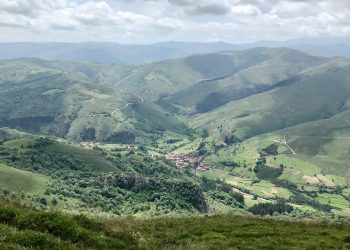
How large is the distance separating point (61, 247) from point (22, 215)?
232 inches

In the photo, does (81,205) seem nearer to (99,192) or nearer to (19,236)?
(99,192)

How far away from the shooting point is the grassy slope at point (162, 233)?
76.7ft

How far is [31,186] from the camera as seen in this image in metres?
183

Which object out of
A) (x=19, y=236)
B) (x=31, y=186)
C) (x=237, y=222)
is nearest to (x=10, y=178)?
(x=31, y=186)

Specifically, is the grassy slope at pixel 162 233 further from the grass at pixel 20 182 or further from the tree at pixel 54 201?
the grass at pixel 20 182

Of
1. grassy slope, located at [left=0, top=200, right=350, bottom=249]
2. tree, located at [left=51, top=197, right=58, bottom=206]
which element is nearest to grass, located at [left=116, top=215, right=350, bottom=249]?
grassy slope, located at [left=0, top=200, right=350, bottom=249]

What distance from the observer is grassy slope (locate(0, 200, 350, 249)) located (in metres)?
23.4

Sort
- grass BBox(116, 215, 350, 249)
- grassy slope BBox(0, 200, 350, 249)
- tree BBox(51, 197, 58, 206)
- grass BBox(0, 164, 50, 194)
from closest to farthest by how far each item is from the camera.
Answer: grassy slope BBox(0, 200, 350, 249), grass BBox(116, 215, 350, 249), tree BBox(51, 197, 58, 206), grass BBox(0, 164, 50, 194)

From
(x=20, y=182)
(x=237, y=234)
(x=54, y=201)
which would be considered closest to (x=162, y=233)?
(x=237, y=234)

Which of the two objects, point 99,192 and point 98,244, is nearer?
point 98,244

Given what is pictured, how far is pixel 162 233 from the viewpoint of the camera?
3456 centimetres

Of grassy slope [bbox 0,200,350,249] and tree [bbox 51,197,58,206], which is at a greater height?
grassy slope [bbox 0,200,350,249]

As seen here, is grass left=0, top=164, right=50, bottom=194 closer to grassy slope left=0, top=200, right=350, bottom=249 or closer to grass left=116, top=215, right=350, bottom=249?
grass left=116, top=215, right=350, bottom=249

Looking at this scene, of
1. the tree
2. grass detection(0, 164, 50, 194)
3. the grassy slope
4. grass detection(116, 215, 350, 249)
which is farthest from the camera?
grass detection(0, 164, 50, 194)
